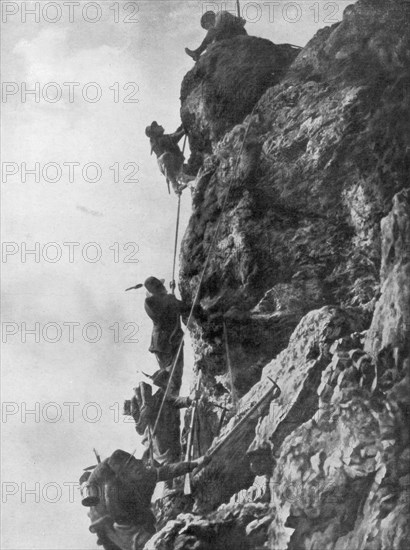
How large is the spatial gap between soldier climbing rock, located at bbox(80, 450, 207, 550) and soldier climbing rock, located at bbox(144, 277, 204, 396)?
2180mm

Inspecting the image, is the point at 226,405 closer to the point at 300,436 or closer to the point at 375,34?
the point at 300,436

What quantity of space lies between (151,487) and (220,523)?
1.50 meters

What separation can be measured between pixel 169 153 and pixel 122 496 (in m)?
6.42

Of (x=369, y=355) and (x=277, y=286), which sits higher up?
(x=277, y=286)

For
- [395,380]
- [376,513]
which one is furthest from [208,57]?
[376,513]

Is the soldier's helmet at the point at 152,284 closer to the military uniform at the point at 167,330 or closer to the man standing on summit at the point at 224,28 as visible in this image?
the military uniform at the point at 167,330

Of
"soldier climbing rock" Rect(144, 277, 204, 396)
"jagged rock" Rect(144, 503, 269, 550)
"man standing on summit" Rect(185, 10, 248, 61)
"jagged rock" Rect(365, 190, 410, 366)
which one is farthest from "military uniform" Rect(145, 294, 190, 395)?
"man standing on summit" Rect(185, 10, 248, 61)

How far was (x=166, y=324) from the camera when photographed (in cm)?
1598

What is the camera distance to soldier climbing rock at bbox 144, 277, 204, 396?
15.9m

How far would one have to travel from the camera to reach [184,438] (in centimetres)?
1547

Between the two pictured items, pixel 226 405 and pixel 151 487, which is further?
pixel 226 405

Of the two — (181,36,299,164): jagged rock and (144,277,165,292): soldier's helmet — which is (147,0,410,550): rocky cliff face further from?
(144,277,165,292): soldier's helmet

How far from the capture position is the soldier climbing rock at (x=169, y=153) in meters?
17.8

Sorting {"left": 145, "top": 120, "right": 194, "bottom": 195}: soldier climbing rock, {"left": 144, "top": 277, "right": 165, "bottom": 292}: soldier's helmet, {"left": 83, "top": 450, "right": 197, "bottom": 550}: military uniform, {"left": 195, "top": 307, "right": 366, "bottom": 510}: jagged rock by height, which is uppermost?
{"left": 145, "top": 120, "right": 194, "bottom": 195}: soldier climbing rock
